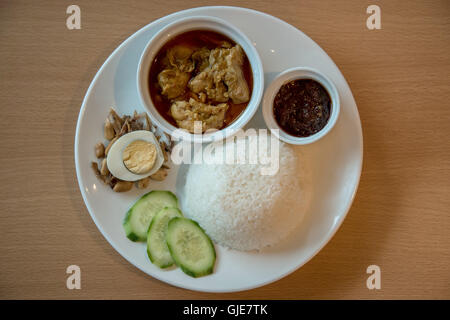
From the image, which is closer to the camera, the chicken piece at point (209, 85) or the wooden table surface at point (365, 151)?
the chicken piece at point (209, 85)

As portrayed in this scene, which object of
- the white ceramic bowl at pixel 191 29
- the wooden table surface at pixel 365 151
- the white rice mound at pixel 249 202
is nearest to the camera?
the white ceramic bowl at pixel 191 29

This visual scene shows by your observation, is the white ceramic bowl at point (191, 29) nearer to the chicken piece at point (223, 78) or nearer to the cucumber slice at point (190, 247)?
the chicken piece at point (223, 78)

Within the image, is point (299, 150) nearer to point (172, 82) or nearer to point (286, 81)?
point (286, 81)

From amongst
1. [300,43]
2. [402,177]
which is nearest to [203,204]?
[300,43]

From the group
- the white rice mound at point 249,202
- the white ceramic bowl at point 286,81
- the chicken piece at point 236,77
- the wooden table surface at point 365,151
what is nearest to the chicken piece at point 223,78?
the chicken piece at point 236,77

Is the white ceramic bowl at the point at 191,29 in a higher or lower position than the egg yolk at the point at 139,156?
higher

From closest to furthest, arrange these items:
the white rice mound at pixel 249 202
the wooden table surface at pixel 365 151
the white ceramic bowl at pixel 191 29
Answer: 1. the white ceramic bowl at pixel 191 29
2. the white rice mound at pixel 249 202
3. the wooden table surface at pixel 365 151

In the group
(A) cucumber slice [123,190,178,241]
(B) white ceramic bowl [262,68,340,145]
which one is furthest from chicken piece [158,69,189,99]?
(A) cucumber slice [123,190,178,241]
